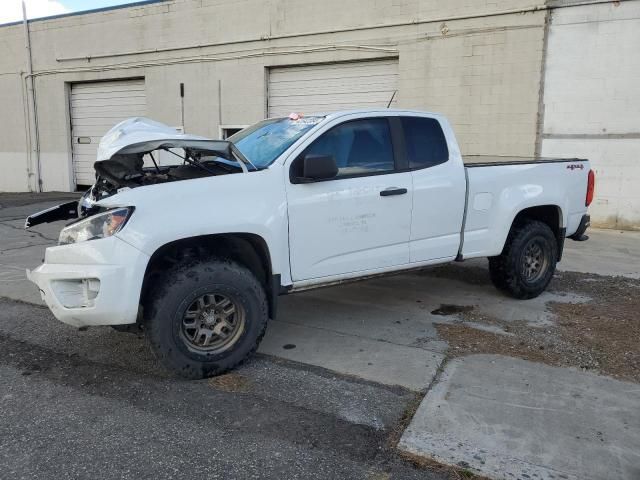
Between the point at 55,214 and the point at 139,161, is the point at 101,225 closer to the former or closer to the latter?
the point at 139,161

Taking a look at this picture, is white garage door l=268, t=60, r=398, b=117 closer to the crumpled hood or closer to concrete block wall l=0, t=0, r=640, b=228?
concrete block wall l=0, t=0, r=640, b=228

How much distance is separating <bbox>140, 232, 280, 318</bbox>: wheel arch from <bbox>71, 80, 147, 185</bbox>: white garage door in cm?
1327

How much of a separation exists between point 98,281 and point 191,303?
626 millimetres

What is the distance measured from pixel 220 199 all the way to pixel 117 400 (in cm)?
154

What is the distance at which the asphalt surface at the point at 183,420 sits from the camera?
9.76 feet

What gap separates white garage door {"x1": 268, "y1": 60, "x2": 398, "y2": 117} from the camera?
12719 mm

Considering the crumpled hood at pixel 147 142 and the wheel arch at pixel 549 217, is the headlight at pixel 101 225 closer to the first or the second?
the crumpled hood at pixel 147 142

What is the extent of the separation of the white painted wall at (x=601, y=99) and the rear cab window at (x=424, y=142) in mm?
6865

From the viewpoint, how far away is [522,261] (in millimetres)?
5863

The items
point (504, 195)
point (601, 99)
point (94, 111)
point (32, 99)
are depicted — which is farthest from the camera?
point (32, 99)

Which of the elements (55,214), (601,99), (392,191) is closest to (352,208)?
(392,191)

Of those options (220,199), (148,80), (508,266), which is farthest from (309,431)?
(148,80)

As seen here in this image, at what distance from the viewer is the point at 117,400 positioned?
3736mm

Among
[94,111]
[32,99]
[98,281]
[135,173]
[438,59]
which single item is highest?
[438,59]
